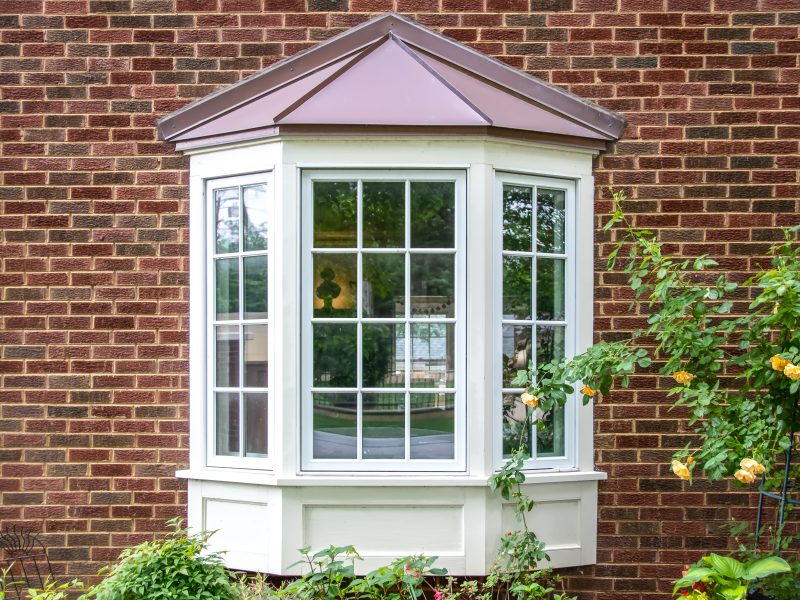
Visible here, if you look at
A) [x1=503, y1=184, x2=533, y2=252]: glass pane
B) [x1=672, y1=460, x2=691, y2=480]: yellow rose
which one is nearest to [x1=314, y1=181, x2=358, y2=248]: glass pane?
[x1=503, y1=184, x2=533, y2=252]: glass pane

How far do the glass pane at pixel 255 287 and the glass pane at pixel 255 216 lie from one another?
8 centimetres

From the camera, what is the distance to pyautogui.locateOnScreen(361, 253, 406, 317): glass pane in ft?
15.9

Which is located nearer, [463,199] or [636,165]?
[463,199]

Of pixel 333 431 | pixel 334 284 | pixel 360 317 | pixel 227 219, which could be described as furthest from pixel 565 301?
pixel 227 219

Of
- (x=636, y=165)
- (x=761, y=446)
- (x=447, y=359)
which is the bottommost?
(x=761, y=446)

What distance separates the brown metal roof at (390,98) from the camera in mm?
4723

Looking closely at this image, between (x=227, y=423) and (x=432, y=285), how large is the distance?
4.54 feet

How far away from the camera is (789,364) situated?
13.3 ft

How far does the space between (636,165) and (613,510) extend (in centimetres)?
194

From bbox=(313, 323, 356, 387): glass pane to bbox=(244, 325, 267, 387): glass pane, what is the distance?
1.07 feet

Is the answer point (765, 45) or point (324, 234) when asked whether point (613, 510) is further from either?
point (765, 45)

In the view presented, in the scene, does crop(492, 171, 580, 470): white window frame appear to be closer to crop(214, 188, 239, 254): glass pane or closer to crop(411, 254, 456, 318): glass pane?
crop(411, 254, 456, 318): glass pane

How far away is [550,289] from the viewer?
16.6 ft

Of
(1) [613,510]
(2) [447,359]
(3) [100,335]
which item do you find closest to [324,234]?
(2) [447,359]
